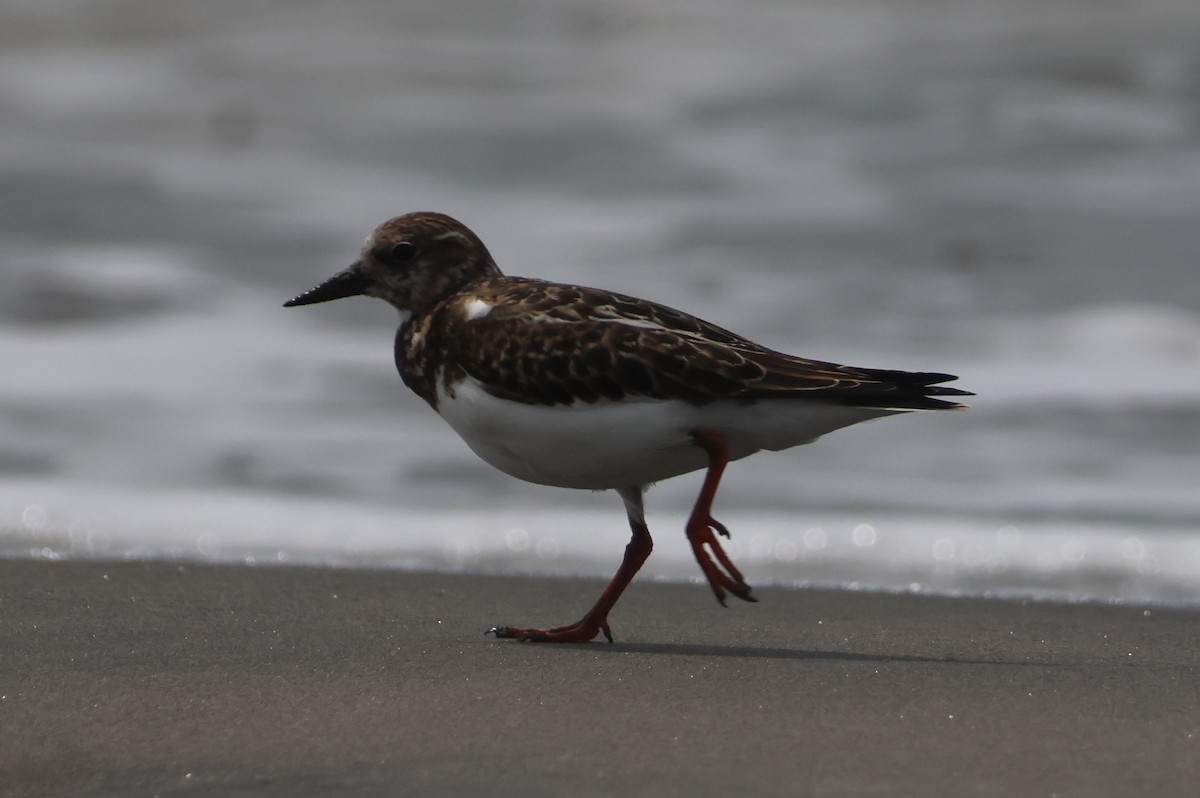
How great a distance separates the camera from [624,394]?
363cm

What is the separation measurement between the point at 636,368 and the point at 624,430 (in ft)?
0.49

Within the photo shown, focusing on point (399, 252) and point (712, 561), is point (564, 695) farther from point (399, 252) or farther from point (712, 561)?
point (399, 252)

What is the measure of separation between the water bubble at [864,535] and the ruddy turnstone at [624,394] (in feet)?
5.96

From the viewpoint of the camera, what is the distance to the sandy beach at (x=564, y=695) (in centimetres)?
257

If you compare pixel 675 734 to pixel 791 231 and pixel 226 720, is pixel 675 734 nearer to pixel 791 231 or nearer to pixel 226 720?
pixel 226 720

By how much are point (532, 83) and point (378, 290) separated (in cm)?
756

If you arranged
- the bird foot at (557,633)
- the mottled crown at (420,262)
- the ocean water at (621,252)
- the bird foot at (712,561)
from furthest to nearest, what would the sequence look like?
the ocean water at (621,252), the mottled crown at (420,262), the bird foot at (557,633), the bird foot at (712,561)

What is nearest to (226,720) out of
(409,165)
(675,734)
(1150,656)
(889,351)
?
(675,734)

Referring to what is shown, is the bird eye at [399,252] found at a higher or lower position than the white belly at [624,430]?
higher

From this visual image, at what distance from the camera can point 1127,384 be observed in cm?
749

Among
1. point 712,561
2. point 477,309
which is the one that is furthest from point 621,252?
point 712,561

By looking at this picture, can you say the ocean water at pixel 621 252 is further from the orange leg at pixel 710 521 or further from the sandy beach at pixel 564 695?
the orange leg at pixel 710 521

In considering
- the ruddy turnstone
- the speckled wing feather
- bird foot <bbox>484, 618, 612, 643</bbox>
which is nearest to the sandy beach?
bird foot <bbox>484, 618, 612, 643</bbox>

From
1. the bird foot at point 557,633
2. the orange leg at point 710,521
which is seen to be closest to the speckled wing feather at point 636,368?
the orange leg at point 710,521
